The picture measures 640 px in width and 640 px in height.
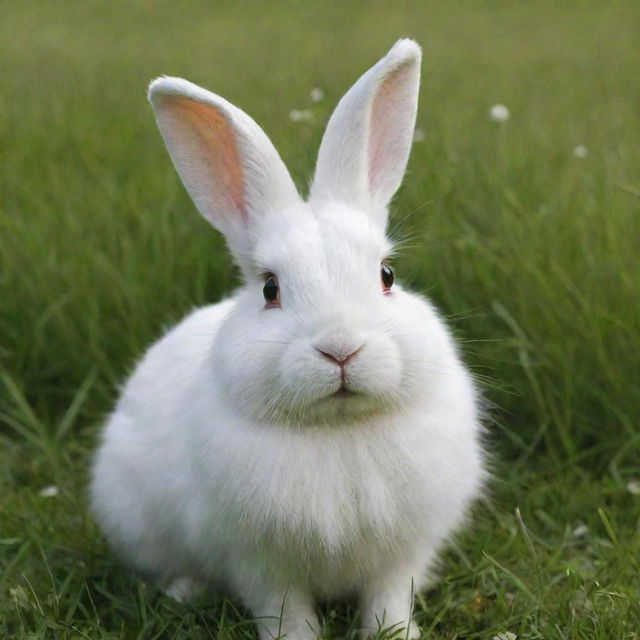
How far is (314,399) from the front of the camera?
2.45 meters

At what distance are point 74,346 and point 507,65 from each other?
20.5 feet

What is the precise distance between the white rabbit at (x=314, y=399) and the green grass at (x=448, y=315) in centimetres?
20

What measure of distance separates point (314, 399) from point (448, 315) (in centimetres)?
131

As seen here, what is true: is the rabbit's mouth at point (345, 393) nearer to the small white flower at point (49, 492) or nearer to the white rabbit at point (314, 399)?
the white rabbit at point (314, 399)

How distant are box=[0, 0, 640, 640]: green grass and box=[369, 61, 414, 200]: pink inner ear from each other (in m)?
0.25

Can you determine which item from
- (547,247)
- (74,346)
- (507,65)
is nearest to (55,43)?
(507,65)

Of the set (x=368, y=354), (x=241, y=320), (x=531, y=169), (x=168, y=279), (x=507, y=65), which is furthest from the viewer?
(x=507, y=65)

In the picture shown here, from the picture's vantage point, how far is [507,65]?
9.37 m

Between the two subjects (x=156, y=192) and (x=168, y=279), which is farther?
(x=156, y=192)

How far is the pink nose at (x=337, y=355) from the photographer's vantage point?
2387 mm

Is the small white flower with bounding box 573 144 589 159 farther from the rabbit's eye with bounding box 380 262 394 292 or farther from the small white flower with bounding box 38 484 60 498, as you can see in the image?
the small white flower with bounding box 38 484 60 498

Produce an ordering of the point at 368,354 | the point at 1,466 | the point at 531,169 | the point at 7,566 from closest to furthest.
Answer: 1. the point at 368,354
2. the point at 7,566
3. the point at 1,466
4. the point at 531,169

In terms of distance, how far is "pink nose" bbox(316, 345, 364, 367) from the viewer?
2.39 meters

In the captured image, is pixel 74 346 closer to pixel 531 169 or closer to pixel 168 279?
pixel 168 279
